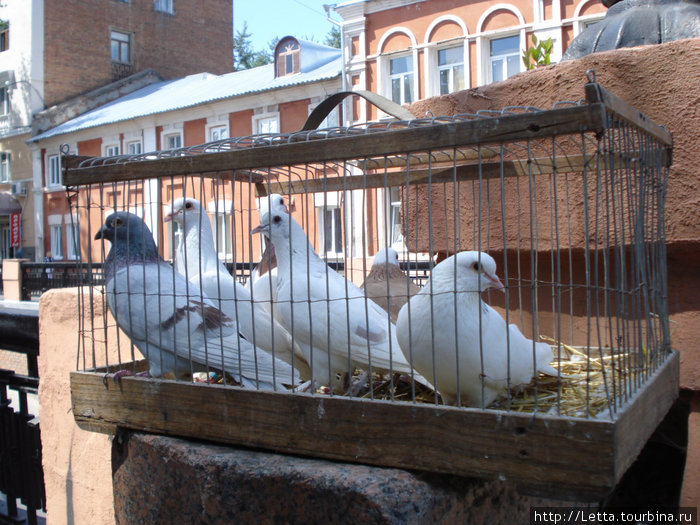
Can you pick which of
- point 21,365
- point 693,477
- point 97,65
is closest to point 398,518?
point 693,477

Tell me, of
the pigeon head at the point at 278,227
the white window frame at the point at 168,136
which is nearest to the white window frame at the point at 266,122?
the white window frame at the point at 168,136

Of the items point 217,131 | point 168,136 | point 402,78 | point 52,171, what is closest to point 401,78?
point 402,78

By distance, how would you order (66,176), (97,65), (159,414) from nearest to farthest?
(159,414), (66,176), (97,65)

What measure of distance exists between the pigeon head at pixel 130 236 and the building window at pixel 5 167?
81.2ft

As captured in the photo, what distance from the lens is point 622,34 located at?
2.94m

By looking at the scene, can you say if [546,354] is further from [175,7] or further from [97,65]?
[175,7]

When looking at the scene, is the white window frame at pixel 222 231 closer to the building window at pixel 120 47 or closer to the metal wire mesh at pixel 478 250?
the metal wire mesh at pixel 478 250

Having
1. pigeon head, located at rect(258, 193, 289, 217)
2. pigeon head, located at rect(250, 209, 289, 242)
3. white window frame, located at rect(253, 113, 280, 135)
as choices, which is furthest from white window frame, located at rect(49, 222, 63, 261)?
pigeon head, located at rect(250, 209, 289, 242)

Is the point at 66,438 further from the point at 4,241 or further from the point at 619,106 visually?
the point at 4,241

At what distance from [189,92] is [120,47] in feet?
20.6

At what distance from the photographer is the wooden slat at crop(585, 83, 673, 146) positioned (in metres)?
1.43

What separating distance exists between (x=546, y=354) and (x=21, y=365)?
902cm

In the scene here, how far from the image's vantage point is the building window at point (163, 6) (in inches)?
1001

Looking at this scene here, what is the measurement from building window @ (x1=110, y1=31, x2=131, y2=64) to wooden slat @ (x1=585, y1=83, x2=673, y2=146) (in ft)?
83.9
